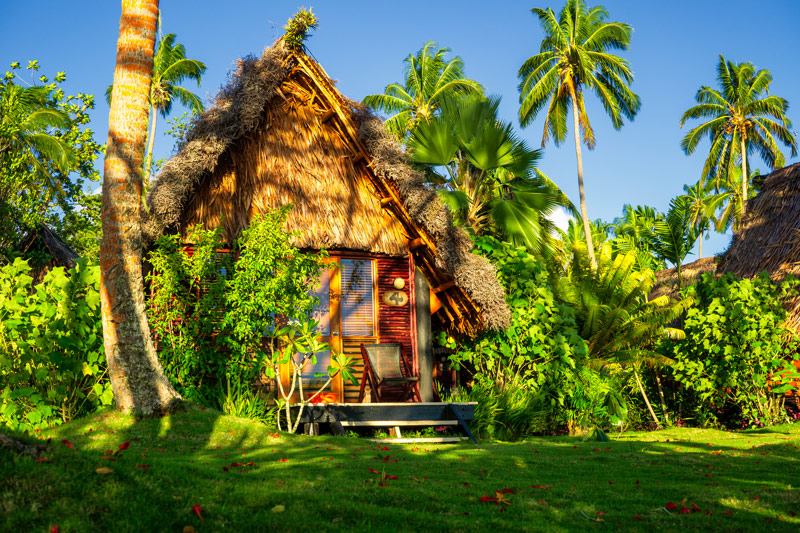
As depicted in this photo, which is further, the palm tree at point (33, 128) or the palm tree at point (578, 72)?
the palm tree at point (578, 72)

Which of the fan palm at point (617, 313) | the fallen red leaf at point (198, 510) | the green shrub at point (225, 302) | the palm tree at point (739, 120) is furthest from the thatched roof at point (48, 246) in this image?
the palm tree at point (739, 120)

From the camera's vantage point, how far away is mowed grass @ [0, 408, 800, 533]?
292 centimetres

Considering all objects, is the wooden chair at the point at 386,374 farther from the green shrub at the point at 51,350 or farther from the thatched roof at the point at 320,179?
the green shrub at the point at 51,350

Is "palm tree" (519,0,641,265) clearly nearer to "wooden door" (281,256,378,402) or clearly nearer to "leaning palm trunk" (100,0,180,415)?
"wooden door" (281,256,378,402)

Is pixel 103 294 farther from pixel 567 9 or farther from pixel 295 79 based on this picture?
pixel 567 9

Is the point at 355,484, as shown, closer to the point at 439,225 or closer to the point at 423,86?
the point at 439,225

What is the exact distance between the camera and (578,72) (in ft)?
81.8

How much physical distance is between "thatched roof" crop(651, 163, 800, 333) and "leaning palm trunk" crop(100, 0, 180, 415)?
1347 cm

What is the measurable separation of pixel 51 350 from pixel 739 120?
118 feet

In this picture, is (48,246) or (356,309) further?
(48,246)

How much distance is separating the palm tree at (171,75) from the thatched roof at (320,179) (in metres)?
22.9

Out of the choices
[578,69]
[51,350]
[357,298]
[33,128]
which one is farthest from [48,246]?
[578,69]

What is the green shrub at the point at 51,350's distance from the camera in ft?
20.9

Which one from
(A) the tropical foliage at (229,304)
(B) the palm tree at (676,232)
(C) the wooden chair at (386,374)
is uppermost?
(B) the palm tree at (676,232)
